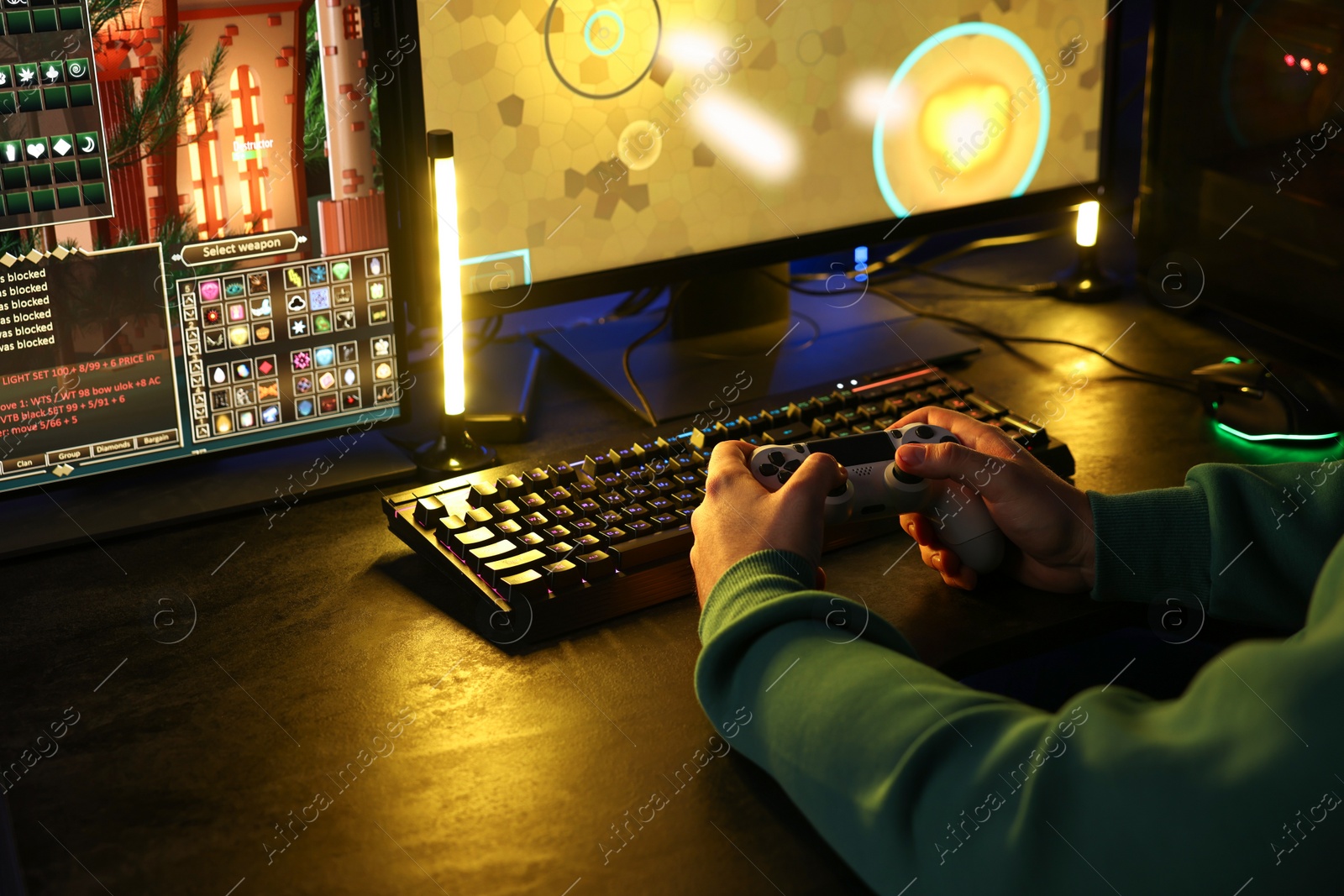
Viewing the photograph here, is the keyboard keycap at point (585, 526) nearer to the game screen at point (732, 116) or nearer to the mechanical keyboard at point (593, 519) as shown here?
the mechanical keyboard at point (593, 519)

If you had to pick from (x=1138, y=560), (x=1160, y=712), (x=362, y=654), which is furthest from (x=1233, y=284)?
(x=362, y=654)

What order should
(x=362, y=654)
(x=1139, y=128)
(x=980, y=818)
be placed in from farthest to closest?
(x=1139, y=128) < (x=362, y=654) < (x=980, y=818)

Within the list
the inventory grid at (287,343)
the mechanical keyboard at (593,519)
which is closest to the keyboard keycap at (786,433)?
the mechanical keyboard at (593,519)

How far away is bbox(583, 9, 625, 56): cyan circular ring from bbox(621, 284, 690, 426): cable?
27 centimetres

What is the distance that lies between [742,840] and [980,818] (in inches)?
5.0

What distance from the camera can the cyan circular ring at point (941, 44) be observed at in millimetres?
1127

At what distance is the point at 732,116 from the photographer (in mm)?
1066

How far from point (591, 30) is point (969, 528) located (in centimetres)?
50

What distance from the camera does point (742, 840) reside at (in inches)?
24.0

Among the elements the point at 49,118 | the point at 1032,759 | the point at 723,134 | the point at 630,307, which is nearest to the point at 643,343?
the point at 630,307

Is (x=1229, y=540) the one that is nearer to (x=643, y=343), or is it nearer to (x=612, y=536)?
(x=612, y=536)

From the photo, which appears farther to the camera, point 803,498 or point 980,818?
point 803,498

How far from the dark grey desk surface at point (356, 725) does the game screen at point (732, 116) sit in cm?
31

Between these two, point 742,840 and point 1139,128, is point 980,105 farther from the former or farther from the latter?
point 742,840
